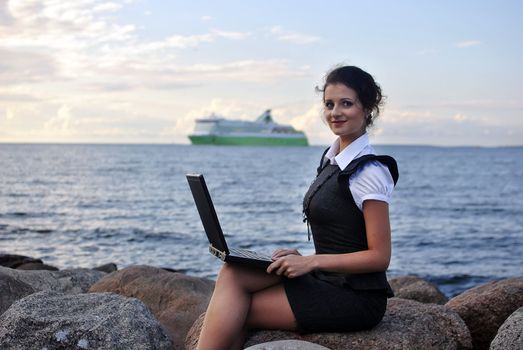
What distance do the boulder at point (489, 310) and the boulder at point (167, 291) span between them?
1.87m

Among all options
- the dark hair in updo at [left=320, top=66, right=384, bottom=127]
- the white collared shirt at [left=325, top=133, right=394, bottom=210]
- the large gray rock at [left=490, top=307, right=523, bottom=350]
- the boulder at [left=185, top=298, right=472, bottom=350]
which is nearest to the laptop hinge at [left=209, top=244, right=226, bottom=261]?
the boulder at [left=185, top=298, right=472, bottom=350]

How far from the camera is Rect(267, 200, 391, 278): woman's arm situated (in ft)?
10.5

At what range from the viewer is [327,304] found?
3.34 meters

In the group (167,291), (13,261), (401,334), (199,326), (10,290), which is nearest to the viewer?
(401,334)

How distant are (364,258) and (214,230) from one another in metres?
0.69

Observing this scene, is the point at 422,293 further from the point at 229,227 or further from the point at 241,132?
the point at 241,132

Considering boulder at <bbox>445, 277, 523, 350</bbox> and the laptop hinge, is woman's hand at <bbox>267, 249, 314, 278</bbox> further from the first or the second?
boulder at <bbox>445, 277, 523, 350</bbox>

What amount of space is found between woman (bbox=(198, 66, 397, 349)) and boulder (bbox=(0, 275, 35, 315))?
217cm

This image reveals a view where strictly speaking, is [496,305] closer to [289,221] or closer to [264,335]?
[264,335]

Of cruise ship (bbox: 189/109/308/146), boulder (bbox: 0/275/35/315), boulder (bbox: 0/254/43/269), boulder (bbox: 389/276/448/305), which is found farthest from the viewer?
cruise ship (bbox: 189/109/308/146)

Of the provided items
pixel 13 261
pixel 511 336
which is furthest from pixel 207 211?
pixel 13 261

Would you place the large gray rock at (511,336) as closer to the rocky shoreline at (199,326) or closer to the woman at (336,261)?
the rocky shoreline at (199,326)

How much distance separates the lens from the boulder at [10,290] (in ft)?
16.0

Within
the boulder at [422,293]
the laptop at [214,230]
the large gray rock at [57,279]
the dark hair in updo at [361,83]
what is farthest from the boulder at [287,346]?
the boulder at [422,293]
